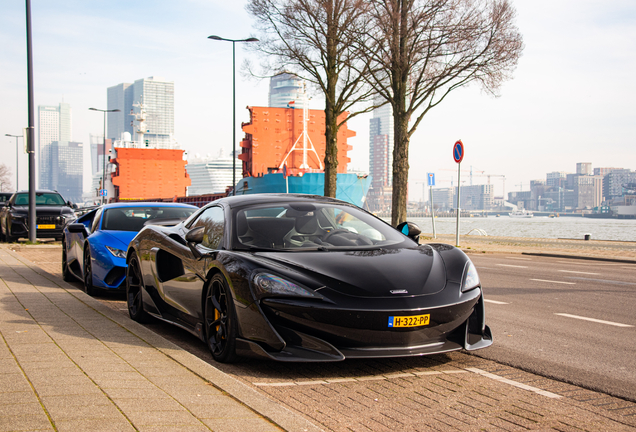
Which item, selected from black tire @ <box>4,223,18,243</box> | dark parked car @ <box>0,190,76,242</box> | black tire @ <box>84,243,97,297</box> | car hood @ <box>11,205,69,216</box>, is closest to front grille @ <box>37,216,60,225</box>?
dark parked car @ <box>0,190,76,242</box>

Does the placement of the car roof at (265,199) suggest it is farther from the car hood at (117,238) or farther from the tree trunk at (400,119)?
the tree trunk at (400,119)

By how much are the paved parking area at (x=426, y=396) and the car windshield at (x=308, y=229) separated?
942 mm

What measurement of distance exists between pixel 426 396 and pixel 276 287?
1197 millimetres

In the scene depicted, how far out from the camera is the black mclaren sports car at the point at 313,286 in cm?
392

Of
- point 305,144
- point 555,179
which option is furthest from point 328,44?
point 555,179

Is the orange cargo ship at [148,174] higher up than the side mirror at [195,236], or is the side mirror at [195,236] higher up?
the orange cargo ship at [148,174]

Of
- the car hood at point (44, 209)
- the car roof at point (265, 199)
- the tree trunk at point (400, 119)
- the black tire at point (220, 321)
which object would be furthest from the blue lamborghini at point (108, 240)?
the tree trunk at point (400, 119)

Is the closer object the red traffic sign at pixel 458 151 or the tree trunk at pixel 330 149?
the red traffic sign at pixel 458 151

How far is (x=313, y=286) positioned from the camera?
3.98 metres

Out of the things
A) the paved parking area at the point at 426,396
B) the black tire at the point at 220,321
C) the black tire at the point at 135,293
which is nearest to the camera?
the paved parking area at the point at 426,396

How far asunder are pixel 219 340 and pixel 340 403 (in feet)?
4.32

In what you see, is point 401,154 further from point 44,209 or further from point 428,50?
point 44,209

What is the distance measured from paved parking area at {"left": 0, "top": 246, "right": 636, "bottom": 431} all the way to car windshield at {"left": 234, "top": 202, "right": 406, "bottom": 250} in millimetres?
942

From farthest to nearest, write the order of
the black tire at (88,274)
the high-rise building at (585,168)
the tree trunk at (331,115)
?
the high-rise building at (585,168)
the tree trunk at (331,115)
the black tire at (88,274)
